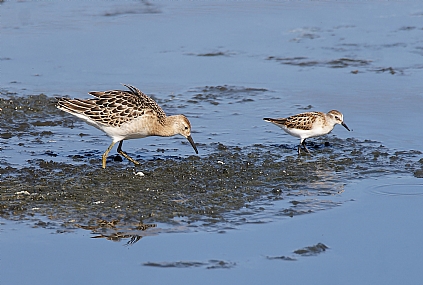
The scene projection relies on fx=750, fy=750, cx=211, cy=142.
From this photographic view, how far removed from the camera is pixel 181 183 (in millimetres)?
10039

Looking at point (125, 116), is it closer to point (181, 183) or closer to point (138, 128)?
point (138, 128)

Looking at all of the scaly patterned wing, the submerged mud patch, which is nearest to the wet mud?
the submerged mud patch

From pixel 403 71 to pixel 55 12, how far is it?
9.92 meters

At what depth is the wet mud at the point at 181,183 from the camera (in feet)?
28.7

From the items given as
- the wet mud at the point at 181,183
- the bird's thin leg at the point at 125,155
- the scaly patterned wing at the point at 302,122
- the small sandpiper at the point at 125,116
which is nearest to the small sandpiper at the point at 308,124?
the scaly patterned wing at the point at 302,122

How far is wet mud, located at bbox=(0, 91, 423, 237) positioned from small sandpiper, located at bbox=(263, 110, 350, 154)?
0.92 feet

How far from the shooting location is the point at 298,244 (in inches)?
317

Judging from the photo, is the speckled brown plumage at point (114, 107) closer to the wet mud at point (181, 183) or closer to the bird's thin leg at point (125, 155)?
the bird's thin leg at point (125, 155)

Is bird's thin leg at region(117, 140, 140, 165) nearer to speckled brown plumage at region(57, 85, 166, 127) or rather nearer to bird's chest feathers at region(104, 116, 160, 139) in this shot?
bird's chest feathers at region(104, 116, 160, 139)

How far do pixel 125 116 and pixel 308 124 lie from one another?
3039 millimetres

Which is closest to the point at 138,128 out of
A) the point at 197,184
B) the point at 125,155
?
the point at 125,155

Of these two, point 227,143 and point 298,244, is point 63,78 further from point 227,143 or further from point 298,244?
point 298,244

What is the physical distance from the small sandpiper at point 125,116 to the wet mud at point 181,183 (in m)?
0.45

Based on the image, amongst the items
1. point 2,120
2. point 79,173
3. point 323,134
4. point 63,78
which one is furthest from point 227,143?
point 63,78
